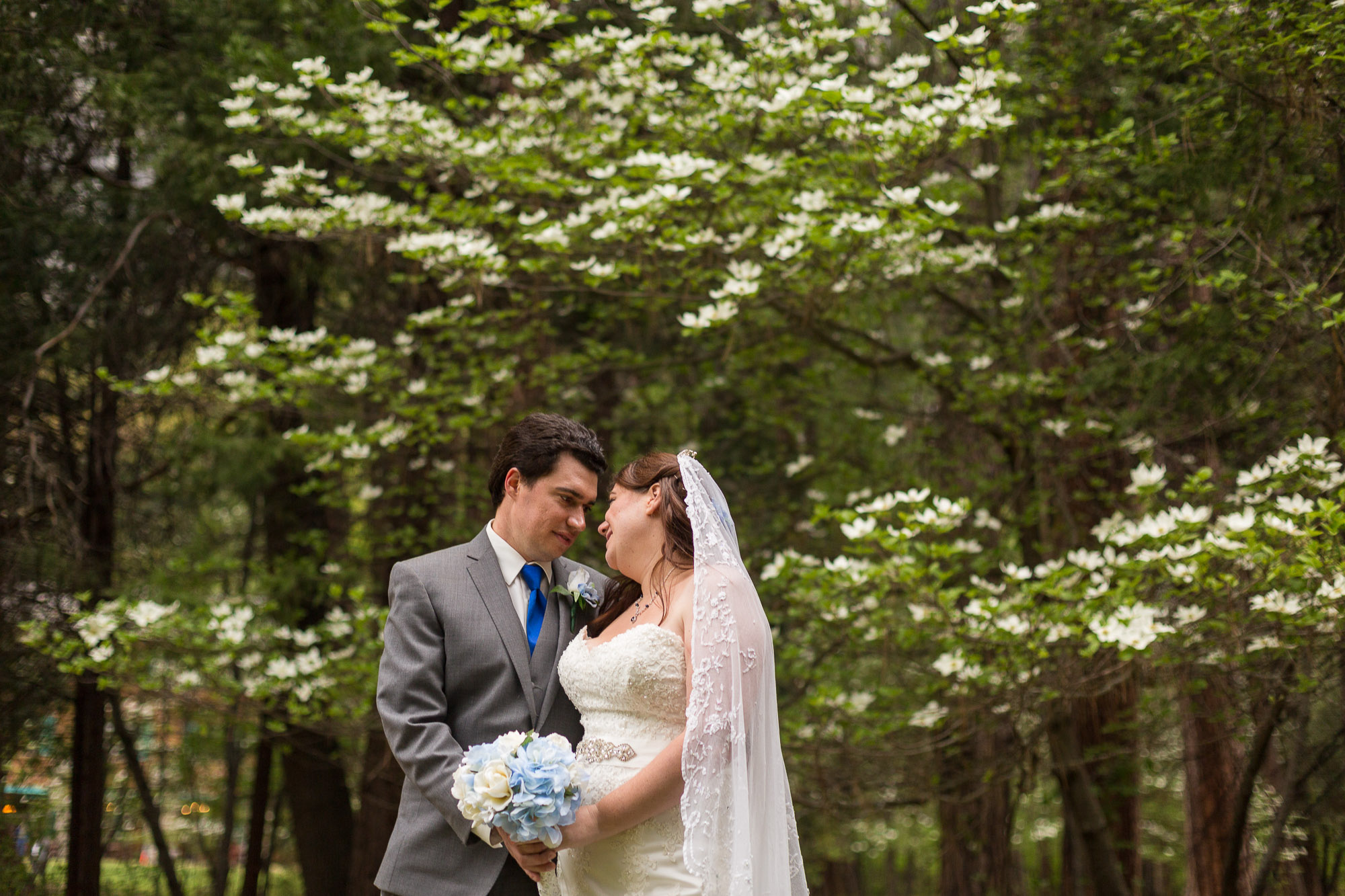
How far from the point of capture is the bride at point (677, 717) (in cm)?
233

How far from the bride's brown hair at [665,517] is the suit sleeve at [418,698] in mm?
424

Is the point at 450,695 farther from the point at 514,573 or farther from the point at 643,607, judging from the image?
the point at 643,607

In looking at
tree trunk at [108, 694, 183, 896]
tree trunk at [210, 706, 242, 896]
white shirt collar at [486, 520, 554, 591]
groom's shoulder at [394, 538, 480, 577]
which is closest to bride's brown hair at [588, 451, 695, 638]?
white shirt collar at [486, 520, 554, 591]

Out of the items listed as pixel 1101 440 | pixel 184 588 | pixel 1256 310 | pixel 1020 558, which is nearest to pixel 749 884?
pixel 1256 310

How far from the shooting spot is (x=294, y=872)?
1480cm

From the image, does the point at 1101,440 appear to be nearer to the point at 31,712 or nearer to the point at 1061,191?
the point at 1061,191

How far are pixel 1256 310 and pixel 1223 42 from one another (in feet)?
4.01

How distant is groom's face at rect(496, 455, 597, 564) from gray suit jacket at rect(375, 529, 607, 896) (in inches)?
4.4

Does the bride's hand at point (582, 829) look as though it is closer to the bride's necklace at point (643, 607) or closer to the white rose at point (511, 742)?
the white rose at point (511, 742)

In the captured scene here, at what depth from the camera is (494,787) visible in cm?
219

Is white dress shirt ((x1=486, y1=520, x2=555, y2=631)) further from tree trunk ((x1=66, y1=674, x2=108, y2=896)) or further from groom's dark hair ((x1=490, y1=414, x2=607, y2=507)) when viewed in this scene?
tree trunk ((x1=66, y1=674, x2=108, y2=896))

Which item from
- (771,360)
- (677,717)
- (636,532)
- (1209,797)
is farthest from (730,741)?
(1209,797)

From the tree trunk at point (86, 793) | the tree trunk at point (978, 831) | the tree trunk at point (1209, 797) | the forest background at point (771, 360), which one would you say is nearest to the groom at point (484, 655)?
the forest background at point (771, 360)

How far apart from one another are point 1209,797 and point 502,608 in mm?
6289
